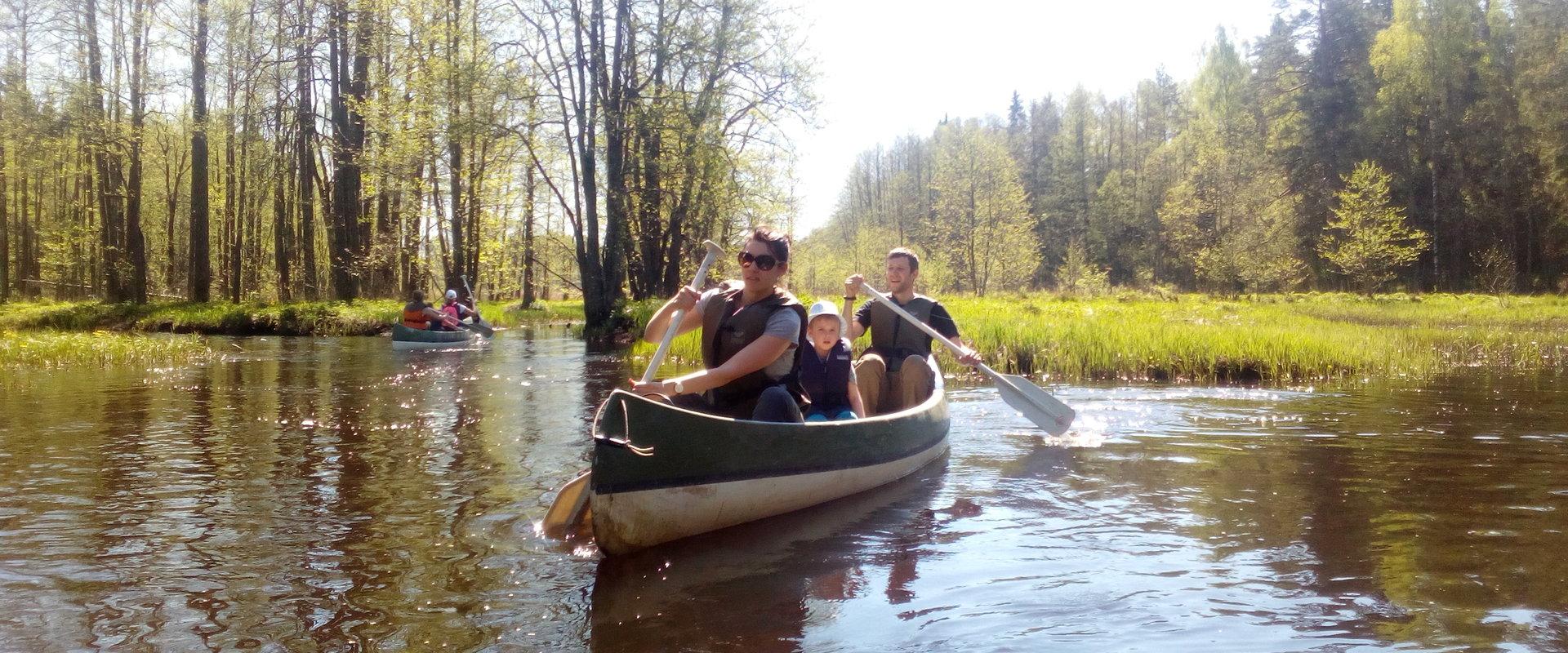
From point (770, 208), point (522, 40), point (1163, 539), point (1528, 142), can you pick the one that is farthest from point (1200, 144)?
point (1163, 539)

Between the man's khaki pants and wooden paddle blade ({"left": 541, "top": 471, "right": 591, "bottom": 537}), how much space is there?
296 centimetres

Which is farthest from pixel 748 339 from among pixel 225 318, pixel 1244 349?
pixel 225 318

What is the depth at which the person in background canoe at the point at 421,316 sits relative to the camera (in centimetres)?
1888

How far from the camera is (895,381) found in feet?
24.6

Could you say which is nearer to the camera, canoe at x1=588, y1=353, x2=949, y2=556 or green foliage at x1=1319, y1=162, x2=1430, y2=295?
canoe at x1=588, y1=353, x2=949, y2=556

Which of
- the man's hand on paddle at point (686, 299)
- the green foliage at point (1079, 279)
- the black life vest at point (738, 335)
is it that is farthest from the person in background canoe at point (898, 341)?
the green foliage at point (1079, 279)

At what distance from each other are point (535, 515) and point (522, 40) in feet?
55.6

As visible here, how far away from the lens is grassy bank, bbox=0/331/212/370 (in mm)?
14000

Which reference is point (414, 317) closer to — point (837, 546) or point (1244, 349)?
point (1244, 349)

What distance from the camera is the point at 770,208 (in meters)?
22.1

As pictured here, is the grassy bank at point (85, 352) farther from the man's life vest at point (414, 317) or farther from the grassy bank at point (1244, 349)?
the grassy bank at point (1244, 349)

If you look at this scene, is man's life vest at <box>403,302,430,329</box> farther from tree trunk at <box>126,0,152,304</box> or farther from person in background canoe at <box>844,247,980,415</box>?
person in background canoe at <box>844,247,980,415</box>

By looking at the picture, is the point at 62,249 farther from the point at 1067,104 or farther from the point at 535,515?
the point at 1067,104

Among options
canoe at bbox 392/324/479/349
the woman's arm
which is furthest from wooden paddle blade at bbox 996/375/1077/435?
canoe at bbox 392/324/479/349
